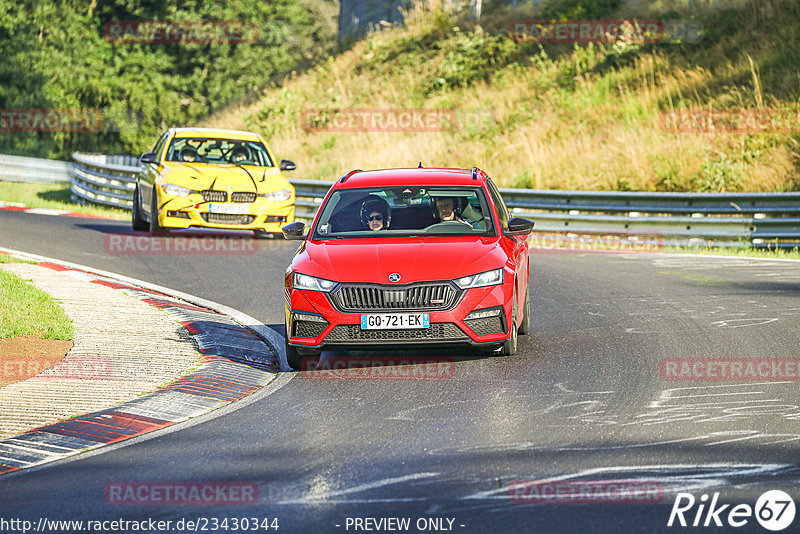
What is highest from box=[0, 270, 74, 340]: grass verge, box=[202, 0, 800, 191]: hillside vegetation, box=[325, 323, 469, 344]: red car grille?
box=[202, 0, 800, 191]: hillside vegetation

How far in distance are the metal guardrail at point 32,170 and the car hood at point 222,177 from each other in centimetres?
1616

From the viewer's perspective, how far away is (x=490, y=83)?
35844 mm

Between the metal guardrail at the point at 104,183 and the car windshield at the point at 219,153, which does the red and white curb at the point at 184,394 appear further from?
the metal guardrail at the point at 104,183

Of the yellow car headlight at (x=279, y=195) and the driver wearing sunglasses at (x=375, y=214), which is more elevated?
the driver wearing sunglasses at (x=375, y=214)

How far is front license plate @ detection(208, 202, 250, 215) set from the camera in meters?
18.6

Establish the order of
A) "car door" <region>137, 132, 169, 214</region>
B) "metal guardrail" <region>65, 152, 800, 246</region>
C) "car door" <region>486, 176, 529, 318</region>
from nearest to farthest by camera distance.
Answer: "car door" <region>486, 176, 529, 318</region>, "car door" <region>137, 132, 169, 214</region>, "metal guardrail" <region>65, 152, 800, 246</region>

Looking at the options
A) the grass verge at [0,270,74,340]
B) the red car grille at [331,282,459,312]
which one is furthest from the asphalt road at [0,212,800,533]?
the grass verge at [0,270,74,340]

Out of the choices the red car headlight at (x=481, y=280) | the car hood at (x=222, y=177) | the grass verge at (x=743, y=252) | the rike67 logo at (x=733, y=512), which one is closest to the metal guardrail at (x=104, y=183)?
the car hood at (x=222, y=177)

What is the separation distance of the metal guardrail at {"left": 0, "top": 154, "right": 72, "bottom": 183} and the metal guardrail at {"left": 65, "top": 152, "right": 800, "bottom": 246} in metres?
13.0

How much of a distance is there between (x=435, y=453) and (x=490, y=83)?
2996cm

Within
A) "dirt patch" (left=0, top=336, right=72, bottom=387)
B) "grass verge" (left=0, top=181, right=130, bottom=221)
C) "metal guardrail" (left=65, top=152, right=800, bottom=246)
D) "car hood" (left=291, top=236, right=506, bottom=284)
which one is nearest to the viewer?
"dirt patch" (left=0, top=336, right=72, bottom=387)

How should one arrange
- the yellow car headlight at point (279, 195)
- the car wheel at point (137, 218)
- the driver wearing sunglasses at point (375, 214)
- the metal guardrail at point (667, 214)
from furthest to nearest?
the car wheel at point (137, 218) → the metal guardrail at point (667, 214) → the yellow car headlight at point (279, 195) → the driver wearing sunglasses at point (375, 214)

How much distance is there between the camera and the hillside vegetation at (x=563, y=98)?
24.9 meters

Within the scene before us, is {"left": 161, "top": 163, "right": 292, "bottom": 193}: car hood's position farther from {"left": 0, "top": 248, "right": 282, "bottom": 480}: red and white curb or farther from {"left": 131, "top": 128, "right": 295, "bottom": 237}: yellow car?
{"left": 0, "top": 248, "right": 282, "bottom": 480}: red and white curb
